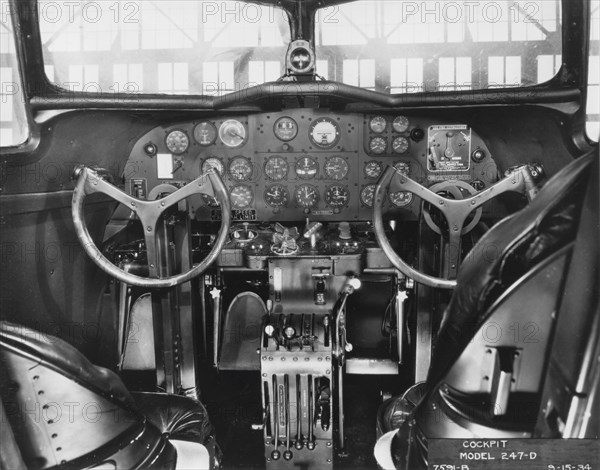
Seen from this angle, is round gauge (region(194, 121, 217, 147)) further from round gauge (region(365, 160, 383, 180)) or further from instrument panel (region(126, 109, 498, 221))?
round gauge (region(365, 160, 383, 180))

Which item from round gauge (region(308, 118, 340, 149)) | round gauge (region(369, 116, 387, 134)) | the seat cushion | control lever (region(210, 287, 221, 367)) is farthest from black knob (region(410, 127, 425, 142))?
the seat cushion

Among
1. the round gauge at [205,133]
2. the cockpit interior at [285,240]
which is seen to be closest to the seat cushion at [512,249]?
the cockpit interior at [285,240]

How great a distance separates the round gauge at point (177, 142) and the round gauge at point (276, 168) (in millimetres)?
430

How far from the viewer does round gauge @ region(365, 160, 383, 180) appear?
2.75 metres

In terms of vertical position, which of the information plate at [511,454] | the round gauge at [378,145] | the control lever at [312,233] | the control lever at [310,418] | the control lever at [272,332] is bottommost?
the control lever at [310,418]

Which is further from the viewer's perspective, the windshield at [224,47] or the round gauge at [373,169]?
the round gauge at [373,169]

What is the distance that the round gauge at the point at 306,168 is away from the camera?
2.76m

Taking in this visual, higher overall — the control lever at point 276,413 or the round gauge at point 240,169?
the round gauge at point 240,169

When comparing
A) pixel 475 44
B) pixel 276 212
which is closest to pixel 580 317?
pixel 276 212

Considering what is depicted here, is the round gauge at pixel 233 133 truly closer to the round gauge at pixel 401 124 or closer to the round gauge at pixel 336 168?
the round gauge at pixel 336 168

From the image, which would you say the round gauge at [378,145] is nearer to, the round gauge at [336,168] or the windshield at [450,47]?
the round gauge at [336,168]

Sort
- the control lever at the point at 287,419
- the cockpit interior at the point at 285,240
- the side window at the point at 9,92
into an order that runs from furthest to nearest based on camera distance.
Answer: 1. the control lever at the point at 287,419
2. the side window at the point at 9,92
3. the cockpit interior at the point at 285,240

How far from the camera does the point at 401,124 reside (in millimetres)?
2697

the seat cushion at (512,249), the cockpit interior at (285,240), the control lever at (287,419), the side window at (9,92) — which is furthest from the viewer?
the control lever at (287,419)
